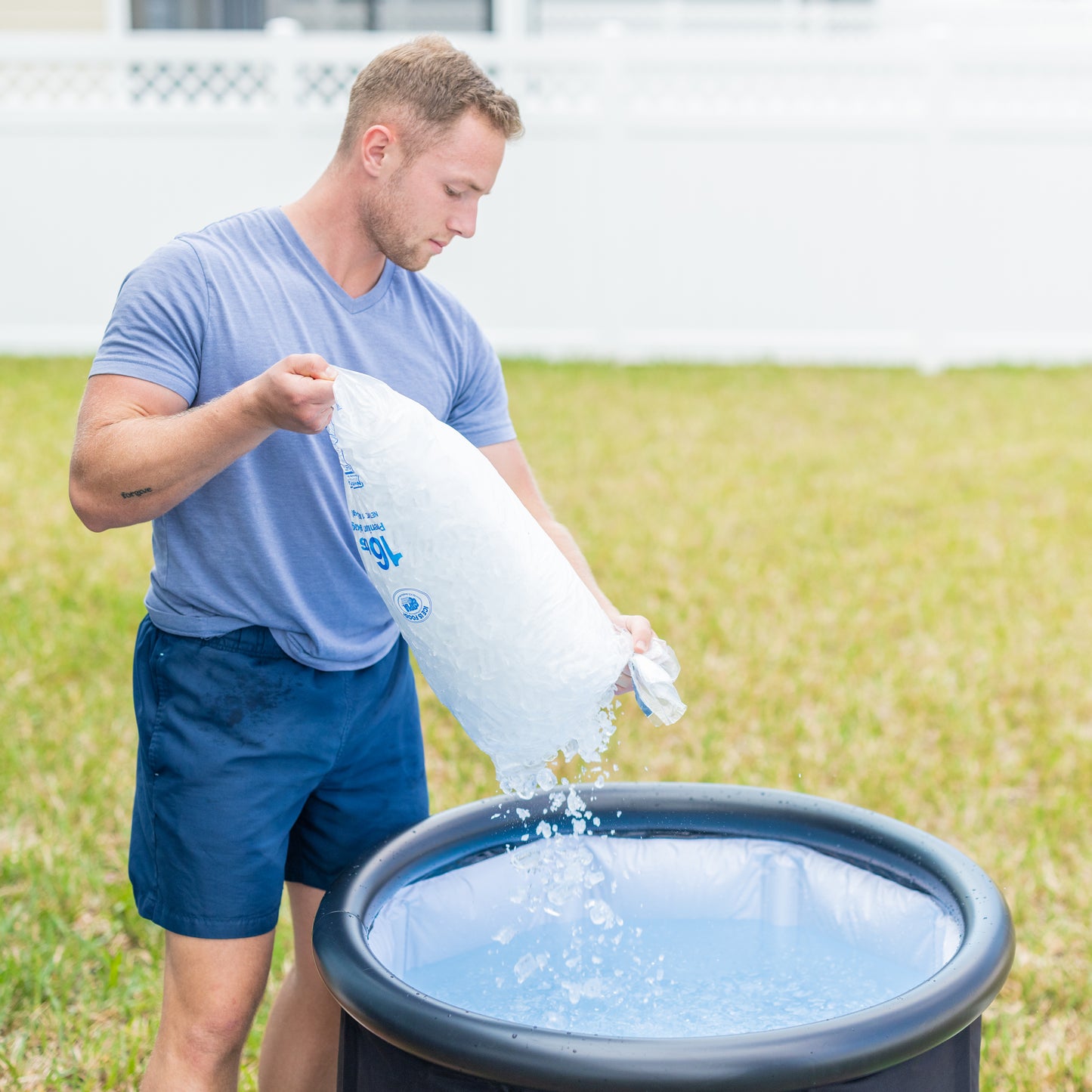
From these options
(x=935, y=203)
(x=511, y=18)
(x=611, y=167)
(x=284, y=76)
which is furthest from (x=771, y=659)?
(x=511, y=18)

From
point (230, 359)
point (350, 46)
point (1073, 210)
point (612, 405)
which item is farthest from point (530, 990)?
point (1073, 210)

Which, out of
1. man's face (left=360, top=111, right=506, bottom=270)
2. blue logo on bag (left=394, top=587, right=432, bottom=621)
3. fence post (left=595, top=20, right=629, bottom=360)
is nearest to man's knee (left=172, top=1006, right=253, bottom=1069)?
blue logo on bag (left=394, top=587, right=432, bottom=621)

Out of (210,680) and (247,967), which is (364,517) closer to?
(210,680)

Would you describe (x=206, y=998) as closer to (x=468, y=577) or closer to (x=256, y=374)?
(x=468, y=577)

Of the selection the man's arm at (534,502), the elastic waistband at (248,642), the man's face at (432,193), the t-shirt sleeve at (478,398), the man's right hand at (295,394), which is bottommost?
the elastic waistband at (248,642)

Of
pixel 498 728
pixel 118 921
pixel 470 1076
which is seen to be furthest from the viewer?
pixel 118 921

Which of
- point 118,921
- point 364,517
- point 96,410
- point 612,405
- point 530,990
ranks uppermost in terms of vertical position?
point 96,410

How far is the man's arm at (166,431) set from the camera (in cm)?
154

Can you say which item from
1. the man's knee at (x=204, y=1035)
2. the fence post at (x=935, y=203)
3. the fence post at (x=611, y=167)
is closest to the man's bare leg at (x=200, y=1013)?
the man's knee at (x=204, y=1035)

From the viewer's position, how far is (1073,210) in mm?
9938

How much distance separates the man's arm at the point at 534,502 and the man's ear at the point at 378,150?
0.47m

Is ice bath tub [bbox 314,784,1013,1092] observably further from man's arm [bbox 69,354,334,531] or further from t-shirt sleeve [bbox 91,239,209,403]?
t-shirt sleeve [bbox 91,239,209,403]

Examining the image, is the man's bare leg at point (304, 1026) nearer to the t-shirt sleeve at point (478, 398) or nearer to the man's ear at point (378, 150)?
the t-shirt sleeve at point (478, 398)

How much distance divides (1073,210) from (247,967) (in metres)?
9.58
